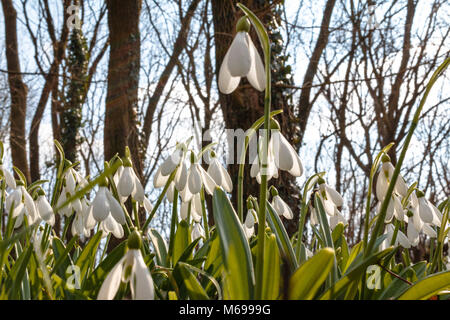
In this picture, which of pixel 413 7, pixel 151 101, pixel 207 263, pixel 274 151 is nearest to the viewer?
pixel 274 151

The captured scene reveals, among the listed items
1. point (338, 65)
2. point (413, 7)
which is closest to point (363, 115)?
point (338, 65)

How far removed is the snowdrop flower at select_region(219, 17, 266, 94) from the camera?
811 millimetres

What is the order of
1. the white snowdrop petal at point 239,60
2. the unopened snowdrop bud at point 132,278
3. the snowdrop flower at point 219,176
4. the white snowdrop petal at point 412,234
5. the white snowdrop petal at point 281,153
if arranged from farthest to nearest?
the white snowdrop petal at point 412,234 < the snowdrop flower at point 219,176 < the white snowdrop petal at point 281,153 < the white snowdrop petal at point 239,60 < the unopened snowdrop bud at point 132,278

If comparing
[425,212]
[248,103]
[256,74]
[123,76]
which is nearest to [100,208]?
[256,74]

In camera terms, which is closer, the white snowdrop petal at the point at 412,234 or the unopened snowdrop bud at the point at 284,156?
the unopened snowdrop bud at the point at 284,156

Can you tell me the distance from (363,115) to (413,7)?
5.54ft

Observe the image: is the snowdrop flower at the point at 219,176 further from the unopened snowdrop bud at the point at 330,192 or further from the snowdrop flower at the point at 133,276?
the snowdrop flower at the point at 133,276

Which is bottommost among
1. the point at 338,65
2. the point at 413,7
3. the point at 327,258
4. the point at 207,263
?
the point at 207,263

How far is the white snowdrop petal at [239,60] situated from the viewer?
2.65ft

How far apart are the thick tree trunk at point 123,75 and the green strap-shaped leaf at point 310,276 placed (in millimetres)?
4097

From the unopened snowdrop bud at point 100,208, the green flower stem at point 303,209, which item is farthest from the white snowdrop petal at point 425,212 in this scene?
the unopened snowdrop bud at point 100,208

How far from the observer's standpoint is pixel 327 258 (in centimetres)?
79
